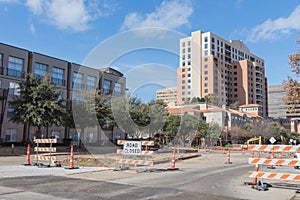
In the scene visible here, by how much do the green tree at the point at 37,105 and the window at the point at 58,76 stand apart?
14459 millimetres

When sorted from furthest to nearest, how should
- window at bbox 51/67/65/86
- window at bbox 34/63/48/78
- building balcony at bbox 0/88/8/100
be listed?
window at bbox 51/67/65/86 < window at bbox 34/63/48/78 < building balcony at bbox 0/88/8/100

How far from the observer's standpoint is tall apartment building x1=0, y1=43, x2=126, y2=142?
37625 millimetres

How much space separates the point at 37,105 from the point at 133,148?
58.9 feet

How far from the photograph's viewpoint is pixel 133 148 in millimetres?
14234

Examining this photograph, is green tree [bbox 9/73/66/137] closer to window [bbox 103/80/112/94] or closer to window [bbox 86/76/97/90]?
window [bbox 86/76/97/90]

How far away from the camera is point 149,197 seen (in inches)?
308

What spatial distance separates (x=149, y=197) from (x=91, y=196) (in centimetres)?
153

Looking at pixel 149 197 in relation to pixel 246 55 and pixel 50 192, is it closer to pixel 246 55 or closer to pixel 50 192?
pixel 50 192

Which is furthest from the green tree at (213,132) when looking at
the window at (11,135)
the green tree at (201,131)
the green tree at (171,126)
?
the window at (11,135)

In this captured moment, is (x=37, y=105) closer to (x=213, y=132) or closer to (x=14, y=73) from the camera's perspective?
(x=14, y=73)

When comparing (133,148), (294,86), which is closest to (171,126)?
(133,148)

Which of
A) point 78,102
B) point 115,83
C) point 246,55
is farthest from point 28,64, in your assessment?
point 246,55

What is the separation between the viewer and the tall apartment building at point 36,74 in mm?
37625

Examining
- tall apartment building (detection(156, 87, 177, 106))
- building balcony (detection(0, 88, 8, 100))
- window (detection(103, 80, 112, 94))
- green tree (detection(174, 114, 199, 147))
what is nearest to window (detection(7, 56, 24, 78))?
building balcony (detection(0, 88, 8, 100))
